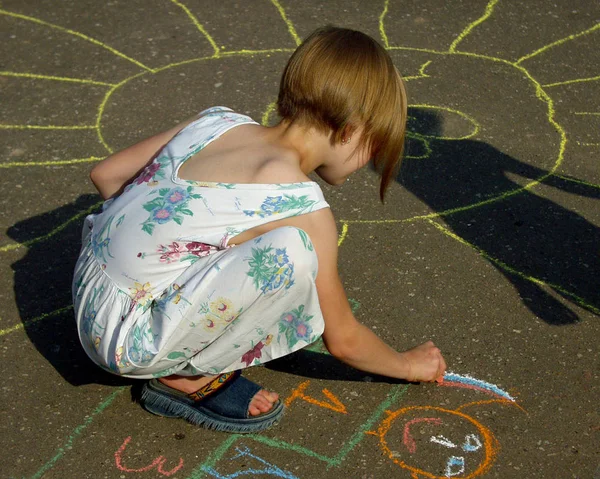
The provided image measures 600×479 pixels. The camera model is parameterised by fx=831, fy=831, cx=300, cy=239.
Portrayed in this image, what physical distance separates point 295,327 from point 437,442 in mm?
572

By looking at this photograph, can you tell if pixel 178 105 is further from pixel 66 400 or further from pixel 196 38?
pixel 66 400

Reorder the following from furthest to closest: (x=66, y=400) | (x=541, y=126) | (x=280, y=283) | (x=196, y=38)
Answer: (x=196, y=38) → (x=541, y=126) → (x=66, y=400) → (x=280, y=283)

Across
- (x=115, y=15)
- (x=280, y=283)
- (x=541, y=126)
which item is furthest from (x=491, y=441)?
(x=115, y=15)

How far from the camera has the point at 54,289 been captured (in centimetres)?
312

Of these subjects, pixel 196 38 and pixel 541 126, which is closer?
pixel 541 126

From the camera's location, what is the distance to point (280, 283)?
220 centimetres

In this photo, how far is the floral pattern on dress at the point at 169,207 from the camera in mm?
2262

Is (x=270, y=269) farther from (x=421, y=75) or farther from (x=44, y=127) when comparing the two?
(x=421, y=75)

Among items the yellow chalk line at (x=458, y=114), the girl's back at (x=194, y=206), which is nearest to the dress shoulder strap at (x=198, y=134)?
the girl's back at (x=194, y=206)

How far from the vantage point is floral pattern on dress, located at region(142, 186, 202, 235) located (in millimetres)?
2262

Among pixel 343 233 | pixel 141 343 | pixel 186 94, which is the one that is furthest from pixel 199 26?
pixel 141 343

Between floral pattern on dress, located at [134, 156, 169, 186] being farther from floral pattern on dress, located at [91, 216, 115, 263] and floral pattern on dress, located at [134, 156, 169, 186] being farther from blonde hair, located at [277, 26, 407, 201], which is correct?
blonde hair, located at [277, 26, 407, 201]

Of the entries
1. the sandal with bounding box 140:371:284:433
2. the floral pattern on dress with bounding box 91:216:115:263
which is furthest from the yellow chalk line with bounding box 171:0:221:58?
the sandal with bounding box 140:371:284:433

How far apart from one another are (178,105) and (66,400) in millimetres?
2153
